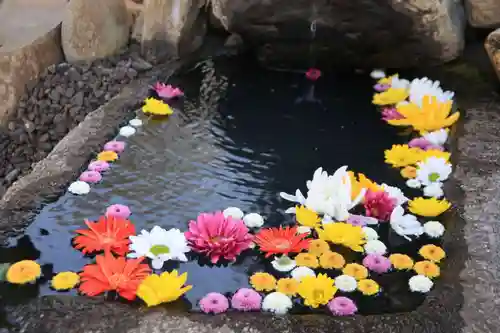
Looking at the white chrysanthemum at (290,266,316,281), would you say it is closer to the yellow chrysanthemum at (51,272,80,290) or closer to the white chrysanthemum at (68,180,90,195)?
the yellow chrysanthemum at (51,272,80,290)

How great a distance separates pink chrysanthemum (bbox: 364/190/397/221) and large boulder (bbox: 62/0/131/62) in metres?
2.01

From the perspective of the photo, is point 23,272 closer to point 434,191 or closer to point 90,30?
point 434,191

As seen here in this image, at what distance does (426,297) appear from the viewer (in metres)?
1.99

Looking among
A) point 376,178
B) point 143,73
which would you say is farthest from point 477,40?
point 143,73

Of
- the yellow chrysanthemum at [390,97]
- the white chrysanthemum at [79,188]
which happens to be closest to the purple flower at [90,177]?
the white chrysanthemum at [79,188]

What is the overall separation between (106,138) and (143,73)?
843 millimetres

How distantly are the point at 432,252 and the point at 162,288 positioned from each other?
2.71 feet

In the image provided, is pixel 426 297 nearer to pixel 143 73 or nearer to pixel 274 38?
pixel 274 38

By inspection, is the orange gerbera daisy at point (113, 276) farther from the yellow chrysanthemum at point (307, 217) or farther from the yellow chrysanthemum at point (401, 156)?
the yellow chrysanthemum at point (401, 156)

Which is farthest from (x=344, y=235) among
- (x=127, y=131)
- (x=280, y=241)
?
(x=127, y=131)

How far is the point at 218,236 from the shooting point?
2.21 meters

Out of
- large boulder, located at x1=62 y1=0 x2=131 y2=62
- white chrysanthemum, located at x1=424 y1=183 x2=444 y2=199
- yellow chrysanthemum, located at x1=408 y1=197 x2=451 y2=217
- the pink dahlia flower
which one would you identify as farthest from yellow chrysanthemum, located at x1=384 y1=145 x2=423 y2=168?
large boulder, located at x1=62 y1=0 x2=131 y2=62

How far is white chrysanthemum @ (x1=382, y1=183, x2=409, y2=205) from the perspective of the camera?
2.45 metres

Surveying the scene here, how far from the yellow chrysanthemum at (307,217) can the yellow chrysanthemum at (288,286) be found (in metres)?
0.30
